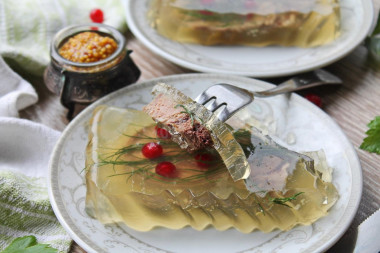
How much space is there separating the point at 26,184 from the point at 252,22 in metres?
1.09

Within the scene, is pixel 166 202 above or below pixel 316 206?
below

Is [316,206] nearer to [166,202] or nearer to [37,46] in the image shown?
[166,202]

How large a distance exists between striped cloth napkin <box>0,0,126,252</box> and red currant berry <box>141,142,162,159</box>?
31 centimetres

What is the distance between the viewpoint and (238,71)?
6.09ft

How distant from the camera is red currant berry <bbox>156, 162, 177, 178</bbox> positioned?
1.38 m

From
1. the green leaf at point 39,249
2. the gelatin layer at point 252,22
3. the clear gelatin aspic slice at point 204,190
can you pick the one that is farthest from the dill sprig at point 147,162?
Answer: the gelatin layer at point 252,22

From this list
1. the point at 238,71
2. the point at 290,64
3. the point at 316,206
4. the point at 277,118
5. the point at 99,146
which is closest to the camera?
the point at 316,206

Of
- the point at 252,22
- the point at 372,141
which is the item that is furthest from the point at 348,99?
the point at 252,22

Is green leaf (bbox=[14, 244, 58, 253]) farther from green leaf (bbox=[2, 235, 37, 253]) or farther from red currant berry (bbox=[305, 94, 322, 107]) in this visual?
red currant berry (bbox=[305, 94, 322, 107])

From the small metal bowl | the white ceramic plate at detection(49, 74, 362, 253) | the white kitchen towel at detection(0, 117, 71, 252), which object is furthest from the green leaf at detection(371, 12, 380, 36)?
the white kitchen towel at detection(0, 117, 71, 252)

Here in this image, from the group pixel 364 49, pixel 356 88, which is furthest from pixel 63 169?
pixel 364 49

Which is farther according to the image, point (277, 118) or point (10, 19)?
point (10, 19)

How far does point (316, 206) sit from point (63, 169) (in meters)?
0.72

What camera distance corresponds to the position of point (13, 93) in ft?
5.85
